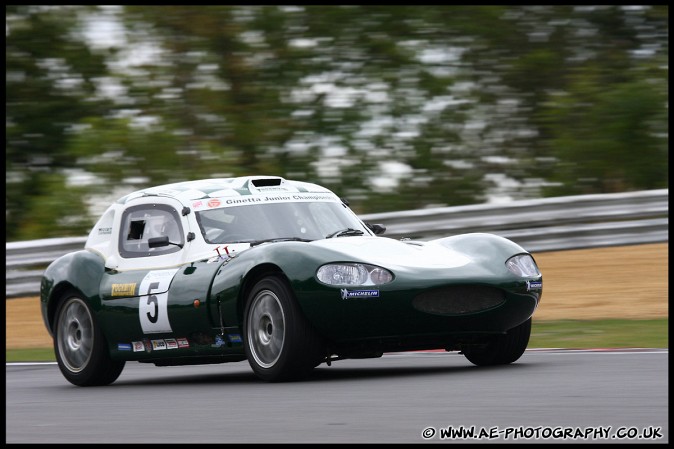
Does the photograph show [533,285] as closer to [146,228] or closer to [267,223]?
[267,223]

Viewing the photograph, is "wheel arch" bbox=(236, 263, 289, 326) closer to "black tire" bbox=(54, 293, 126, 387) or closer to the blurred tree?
"black tire" bbox=(54, 293, 126, 387)

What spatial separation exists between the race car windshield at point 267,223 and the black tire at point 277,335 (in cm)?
86

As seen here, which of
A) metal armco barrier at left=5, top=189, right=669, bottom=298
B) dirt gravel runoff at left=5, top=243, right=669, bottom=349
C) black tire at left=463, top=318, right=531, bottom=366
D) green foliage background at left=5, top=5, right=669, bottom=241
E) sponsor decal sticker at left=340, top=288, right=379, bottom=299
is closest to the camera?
sponsor decal sticker at left=340, top=288, right=379, bottom=299

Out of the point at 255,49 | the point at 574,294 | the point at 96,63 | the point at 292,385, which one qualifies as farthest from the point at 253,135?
the point at 292,385

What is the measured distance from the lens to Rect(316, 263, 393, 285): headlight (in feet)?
26.7

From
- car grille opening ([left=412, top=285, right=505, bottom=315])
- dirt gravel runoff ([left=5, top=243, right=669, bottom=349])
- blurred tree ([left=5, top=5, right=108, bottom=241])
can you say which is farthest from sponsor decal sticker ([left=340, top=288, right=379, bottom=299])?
blurred tree ([left=5, top=5, right=108, bottom=241])

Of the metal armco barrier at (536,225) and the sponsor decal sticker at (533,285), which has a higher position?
the sponsor decal sticker at (533,285)

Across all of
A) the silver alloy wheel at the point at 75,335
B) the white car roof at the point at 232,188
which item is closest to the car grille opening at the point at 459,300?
the white car roof at the point at 232,188

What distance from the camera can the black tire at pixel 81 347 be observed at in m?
9.75

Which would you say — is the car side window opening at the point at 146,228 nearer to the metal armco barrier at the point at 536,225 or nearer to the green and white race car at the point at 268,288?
the green and white race car at the point at 268,288

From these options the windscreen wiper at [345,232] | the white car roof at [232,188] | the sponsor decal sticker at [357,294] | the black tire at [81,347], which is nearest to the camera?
the sponsor decal sticker at [357,294]

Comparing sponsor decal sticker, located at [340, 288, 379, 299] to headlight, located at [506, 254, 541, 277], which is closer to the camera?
sponsor decal sticker, located at [340, 288, 379, 299]

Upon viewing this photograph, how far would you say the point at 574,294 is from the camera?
13648mm

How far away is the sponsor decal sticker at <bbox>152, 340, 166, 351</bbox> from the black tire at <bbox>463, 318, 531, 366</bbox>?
2.07 metres
